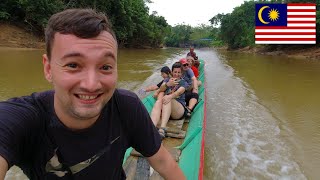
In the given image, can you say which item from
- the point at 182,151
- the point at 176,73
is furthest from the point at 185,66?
the point at 182,151

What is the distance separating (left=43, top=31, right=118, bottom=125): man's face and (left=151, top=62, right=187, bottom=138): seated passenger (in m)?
2.98

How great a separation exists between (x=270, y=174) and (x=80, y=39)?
12.0 feet

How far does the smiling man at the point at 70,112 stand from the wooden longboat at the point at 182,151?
138 centimetres

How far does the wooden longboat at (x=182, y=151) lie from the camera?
2650mm

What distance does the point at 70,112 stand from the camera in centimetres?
111

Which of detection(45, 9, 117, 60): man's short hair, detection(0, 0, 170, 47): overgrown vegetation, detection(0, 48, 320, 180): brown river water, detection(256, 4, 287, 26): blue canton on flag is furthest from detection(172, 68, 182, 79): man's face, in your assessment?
detection(256, 4, 287, 26): blue canton on flag

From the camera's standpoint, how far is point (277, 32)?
14.3 m

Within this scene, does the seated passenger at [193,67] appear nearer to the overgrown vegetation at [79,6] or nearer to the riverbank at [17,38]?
the overgrown vegetation at [79,6]

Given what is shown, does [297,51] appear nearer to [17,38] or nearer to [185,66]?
[17,38]

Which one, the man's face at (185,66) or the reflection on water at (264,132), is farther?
the man's face at (185,66)

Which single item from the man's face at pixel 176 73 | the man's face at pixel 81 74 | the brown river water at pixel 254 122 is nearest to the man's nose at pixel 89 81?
the man's face at pixel 81 74

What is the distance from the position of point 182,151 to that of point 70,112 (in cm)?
257

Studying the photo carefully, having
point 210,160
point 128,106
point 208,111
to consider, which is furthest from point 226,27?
point 128,106

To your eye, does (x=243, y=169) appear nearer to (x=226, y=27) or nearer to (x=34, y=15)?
(x=34, y=15)
